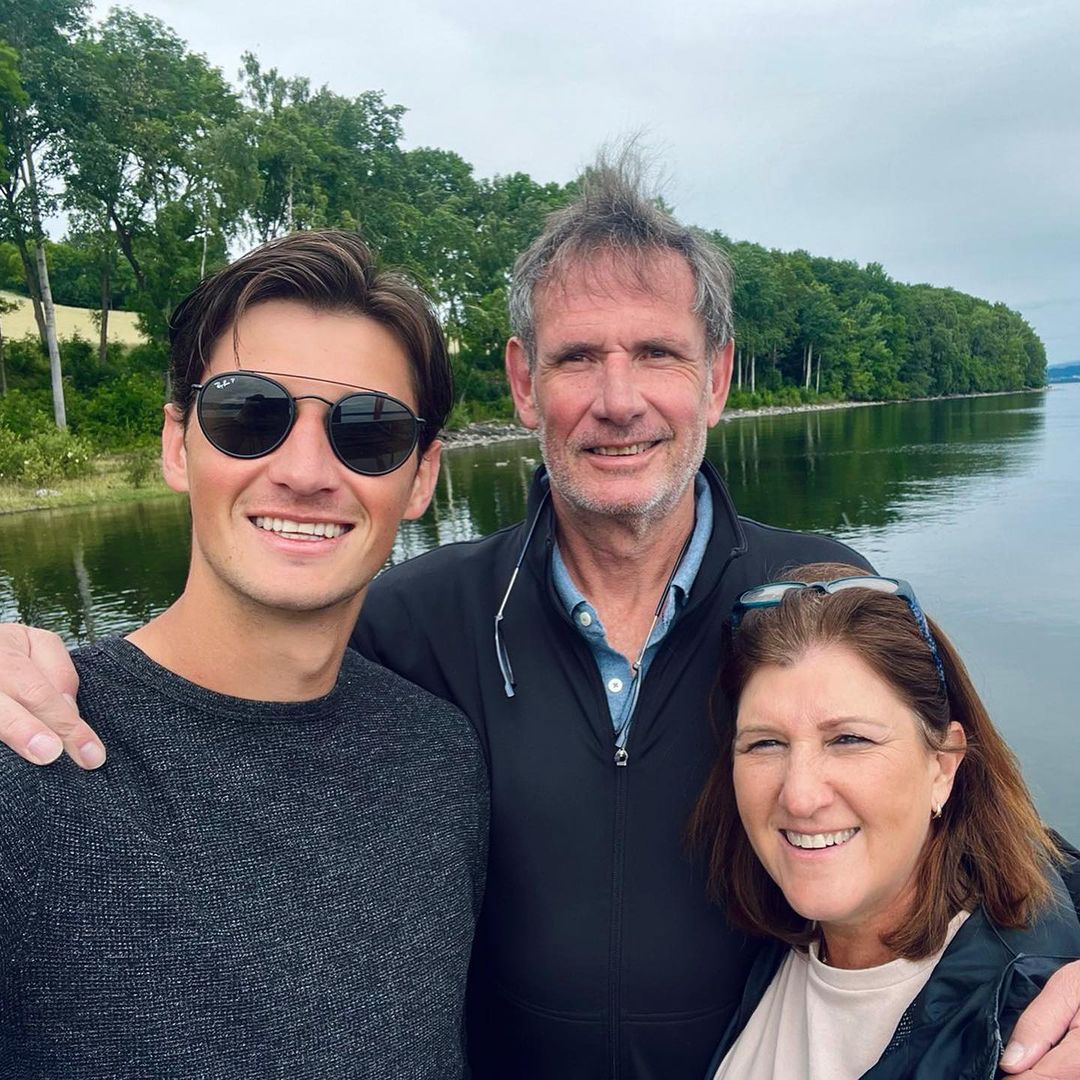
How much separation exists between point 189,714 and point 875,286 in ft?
364

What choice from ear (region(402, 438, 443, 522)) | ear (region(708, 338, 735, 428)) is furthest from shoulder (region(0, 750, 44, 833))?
ear (region(708, 338, 735, 428))

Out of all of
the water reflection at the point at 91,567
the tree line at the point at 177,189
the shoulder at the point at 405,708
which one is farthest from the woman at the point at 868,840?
the tree line at the point at 177,189

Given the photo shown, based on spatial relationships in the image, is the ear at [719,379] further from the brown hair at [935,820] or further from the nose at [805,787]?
the nose at [805,787]

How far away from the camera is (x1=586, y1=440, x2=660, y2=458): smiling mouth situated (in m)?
2.63

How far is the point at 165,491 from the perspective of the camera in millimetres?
27625

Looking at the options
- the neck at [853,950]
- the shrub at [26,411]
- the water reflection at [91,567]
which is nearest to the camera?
the neck at [853,950]

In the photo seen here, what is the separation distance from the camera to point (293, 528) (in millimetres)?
1903

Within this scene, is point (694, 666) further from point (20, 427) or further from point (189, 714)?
point (20, 427)

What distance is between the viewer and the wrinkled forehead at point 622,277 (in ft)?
8.70

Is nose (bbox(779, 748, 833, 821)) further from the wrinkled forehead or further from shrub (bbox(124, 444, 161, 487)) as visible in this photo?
shrub (bbox(124, 444, 161, 487))

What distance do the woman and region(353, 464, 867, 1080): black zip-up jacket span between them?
21 cm

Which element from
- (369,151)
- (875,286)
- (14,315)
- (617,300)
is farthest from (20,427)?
(875,286)

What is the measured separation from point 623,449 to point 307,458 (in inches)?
41.5

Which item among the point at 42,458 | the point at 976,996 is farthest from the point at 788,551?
the point at 42,458
